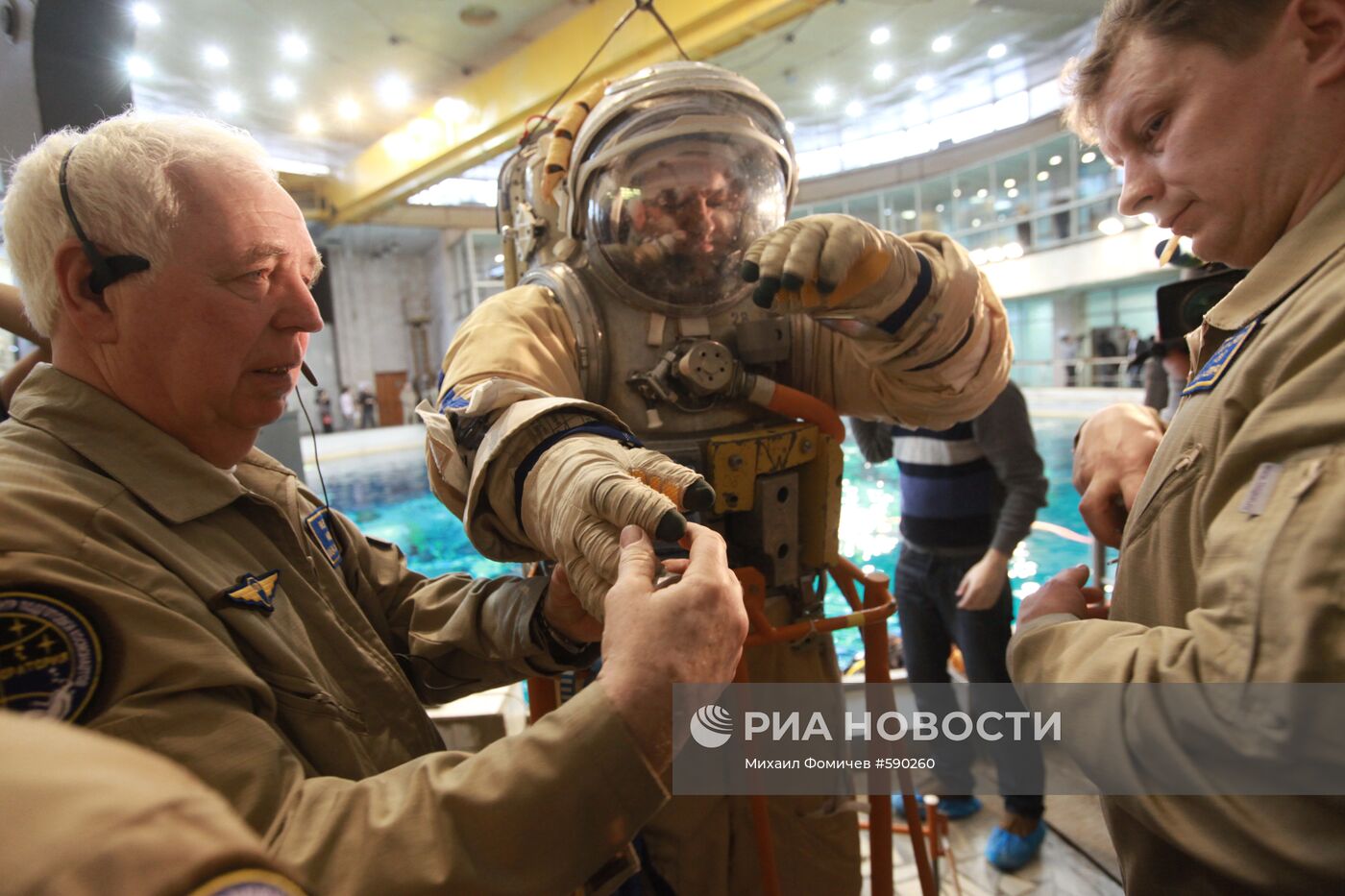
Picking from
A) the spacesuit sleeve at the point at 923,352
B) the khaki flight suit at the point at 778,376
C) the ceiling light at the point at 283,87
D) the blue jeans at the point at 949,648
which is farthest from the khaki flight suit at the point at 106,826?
the ceiling light at the point at 283,87

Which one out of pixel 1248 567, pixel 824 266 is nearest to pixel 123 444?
pixel 824 266

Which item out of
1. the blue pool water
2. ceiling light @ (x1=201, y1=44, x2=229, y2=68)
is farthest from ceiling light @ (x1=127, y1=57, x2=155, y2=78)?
the blue pool water

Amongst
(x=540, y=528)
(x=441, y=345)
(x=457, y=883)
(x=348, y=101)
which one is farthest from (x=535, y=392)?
(x=441, y=345)

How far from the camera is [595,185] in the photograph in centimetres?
166

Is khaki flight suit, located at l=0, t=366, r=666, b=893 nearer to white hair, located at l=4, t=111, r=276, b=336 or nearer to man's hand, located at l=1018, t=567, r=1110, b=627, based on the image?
white hair, located at l=4, t=111, r=276, b=336

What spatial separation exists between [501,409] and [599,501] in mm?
Result: 401

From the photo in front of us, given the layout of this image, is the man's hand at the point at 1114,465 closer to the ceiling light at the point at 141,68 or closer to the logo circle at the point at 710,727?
the logo circle at the point at 710,727

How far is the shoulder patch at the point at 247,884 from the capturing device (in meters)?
0.32

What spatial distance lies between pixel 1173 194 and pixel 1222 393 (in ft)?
0.92

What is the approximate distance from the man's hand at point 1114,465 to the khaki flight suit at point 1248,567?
0.84 ft

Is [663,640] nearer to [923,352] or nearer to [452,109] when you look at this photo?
[923,352]

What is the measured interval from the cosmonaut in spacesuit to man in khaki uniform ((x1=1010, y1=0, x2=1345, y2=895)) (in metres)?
0.55

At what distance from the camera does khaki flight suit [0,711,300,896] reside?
11.1 inches

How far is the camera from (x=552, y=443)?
3.76 feet
